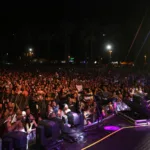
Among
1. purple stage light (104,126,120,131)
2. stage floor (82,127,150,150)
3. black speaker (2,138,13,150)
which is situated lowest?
stage floor (82,127,150,150)

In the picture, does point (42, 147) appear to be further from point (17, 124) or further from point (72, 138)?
point (72, 138)

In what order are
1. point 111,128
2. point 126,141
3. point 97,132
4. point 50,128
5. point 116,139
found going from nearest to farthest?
point 50,128 < point 126,141 < point 116,139 < point 97,132 < point 111,128

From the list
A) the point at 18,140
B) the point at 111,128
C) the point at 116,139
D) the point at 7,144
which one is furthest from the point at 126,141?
the point at 7,144

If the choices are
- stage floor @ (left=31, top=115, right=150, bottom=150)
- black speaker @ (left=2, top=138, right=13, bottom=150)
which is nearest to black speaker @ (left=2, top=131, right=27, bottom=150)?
black speaker @ (left=2, top=138, right=13, bottom=150)

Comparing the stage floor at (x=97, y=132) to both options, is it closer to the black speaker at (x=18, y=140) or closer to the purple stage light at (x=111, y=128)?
the purple stage light at (x=111, y=128)

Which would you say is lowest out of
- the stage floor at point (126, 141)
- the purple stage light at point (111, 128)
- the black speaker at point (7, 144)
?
the stage floor at point (126, 141)

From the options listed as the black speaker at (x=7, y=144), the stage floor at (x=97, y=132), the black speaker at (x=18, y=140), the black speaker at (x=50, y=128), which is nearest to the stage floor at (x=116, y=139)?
the stage floor at (x=97, y=132)

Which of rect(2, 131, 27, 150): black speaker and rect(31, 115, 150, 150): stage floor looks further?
rect(31, 115, 150, 150): stage floor

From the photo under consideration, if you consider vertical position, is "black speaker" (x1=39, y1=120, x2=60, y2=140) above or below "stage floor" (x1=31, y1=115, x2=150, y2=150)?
above

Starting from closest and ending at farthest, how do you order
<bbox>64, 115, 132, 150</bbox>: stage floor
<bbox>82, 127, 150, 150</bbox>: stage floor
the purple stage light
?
1. <bbox>82, 127, 150, 150</bbox>: stage floor
2. <bbox>64, 115, 132, 150</bbox>: stage floor
3. the purple stage light

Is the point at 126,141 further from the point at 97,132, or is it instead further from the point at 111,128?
the point at 111,128

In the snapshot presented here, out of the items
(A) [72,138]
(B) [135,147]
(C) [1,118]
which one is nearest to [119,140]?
(B) [135,147]

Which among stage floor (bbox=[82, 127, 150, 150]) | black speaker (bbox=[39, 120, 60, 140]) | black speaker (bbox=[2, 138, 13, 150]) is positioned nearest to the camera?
black speaker (bbox=[2, 138, 13, 150])

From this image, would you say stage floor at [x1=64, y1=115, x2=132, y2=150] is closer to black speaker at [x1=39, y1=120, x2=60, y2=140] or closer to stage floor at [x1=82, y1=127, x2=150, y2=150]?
stage floor at [x1=82, y1=127, x2=150, y2=150]
